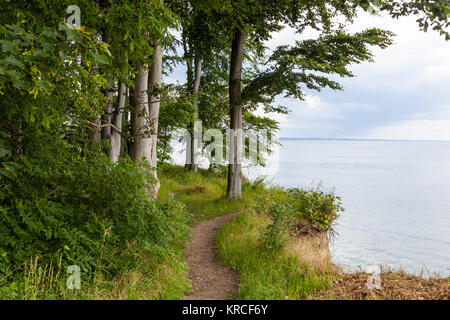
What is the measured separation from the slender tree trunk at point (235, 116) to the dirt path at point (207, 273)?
12.0ft

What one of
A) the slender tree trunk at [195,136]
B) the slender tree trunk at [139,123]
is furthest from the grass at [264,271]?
the slender tree trunk at [195,136]

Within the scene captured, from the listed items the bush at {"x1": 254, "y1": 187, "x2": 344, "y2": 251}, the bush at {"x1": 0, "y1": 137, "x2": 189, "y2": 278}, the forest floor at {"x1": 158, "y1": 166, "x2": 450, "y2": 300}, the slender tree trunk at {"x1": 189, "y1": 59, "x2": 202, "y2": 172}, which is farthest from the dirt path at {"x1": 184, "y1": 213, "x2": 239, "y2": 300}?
the slender tree trunk at {"x1": 189, "y1": 59, "x2": 202, "y2": 172}

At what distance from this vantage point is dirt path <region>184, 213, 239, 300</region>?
4992mm

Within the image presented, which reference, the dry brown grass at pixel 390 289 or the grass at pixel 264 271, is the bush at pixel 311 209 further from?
the dry brown grass at pixel 390 289

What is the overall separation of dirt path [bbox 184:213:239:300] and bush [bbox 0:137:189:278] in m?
0.94

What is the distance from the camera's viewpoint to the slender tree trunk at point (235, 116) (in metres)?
11.9

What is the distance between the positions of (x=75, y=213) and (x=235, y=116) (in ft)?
27.5

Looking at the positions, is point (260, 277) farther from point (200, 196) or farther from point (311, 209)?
point (200, 196)

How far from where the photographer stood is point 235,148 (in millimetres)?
12250

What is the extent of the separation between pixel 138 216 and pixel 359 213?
17.7 meters

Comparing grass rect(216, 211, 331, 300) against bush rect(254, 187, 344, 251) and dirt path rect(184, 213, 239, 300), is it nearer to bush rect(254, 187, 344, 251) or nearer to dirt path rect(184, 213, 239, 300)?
dirt path rect(184, 213, 239, 300)
